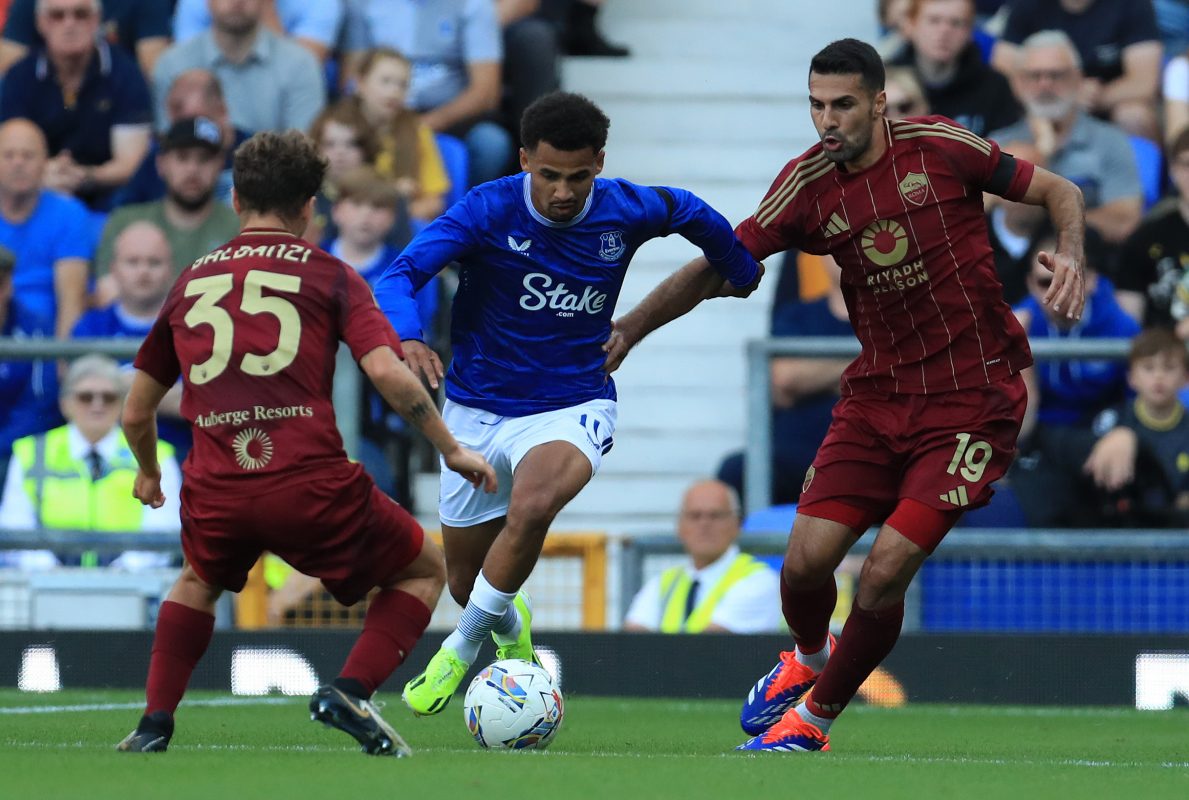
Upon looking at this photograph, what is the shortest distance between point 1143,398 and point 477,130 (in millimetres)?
4324

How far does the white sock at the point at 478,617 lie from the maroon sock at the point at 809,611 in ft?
3.04

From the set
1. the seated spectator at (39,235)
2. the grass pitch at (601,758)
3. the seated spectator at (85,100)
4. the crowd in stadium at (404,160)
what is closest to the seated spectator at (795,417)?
the crowd in stadium at (404,160)

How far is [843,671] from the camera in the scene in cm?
638

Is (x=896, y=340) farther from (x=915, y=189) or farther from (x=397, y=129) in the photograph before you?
(x=397, y=129)

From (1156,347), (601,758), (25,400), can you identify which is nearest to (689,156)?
(1156,347)

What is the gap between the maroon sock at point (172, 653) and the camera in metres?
5.64

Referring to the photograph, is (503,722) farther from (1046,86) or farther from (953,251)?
(1046,86)

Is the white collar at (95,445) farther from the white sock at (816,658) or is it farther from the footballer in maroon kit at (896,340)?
→ the footballer in maroon kit at (896,340)

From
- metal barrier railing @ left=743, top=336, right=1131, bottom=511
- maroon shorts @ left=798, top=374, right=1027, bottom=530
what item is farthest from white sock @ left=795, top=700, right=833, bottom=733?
metal barrier railing @ left=743, top=336, right=1131, bottom=511

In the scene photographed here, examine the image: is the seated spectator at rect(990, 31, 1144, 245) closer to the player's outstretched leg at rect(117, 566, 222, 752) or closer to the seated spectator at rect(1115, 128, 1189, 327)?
the seated spectator at rect(1115, 128, 1189, 327)

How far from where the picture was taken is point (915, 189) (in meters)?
6.45

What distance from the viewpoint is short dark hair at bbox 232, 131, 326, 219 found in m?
5.58

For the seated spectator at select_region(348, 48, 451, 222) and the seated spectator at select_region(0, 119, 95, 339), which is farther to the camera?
the seated spectator at select_region(348, 48, 451, 222)

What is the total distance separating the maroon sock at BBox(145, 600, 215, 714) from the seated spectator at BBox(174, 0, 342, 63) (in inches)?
280
